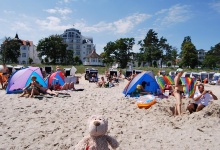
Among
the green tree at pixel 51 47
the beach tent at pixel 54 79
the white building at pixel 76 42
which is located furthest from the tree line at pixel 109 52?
the beach tent at pixel 54 79

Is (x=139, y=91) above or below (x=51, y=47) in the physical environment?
below

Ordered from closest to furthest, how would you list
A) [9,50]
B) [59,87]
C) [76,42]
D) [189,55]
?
[59,87]
[189,55]
[9,50]
[76,42]

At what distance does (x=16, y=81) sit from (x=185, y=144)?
8.94 metres

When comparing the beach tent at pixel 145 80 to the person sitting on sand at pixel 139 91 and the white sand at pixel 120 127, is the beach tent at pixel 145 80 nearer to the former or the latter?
the person sitting on sand at pixel 139 91

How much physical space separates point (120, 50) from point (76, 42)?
96.8ft

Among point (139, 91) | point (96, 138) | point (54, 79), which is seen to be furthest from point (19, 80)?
point (96, 138)

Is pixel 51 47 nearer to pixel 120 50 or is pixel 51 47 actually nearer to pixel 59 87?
pixel 120 50

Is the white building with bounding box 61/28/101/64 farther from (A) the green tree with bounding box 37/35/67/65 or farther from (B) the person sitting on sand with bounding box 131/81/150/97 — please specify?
(B) the person sitting on sand with bounding box 131/81/150/97

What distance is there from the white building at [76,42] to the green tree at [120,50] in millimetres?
24387

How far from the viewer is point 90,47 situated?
3465 inches

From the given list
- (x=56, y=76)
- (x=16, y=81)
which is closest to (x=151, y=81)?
(x=56, y=76)

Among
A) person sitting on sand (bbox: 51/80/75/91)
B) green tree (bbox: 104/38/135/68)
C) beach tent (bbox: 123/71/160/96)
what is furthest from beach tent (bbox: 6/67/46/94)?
green tree (bbox: 104/38/135/68)

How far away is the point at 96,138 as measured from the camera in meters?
3.24

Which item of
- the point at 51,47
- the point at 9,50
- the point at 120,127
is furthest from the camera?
the point at 51,47
